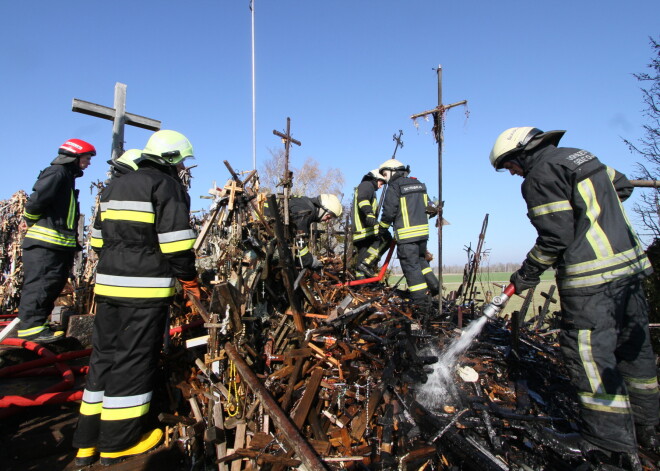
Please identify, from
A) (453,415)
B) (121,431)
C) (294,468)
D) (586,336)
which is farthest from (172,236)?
(586,336)

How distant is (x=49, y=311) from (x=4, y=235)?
11.8ft

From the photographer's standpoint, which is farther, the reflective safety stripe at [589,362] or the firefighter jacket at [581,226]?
the firefighter jacket at [581,226]

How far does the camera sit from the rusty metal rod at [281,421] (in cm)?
240

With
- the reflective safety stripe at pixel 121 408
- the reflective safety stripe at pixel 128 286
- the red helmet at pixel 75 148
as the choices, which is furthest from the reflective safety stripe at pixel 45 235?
the reflective safety stripe at pixel 121 408

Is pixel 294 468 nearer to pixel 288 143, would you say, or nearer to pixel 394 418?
pixel 394 418

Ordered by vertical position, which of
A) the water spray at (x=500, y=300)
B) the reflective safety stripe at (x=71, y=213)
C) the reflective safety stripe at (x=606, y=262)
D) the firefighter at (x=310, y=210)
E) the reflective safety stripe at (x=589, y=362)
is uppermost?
the firefighter at (x=310, y=210)

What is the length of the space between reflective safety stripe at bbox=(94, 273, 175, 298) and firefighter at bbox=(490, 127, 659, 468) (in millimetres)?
3141

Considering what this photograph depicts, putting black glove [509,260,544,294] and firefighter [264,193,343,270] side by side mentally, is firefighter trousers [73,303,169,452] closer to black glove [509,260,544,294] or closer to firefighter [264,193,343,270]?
black glove [509,260,544,294]

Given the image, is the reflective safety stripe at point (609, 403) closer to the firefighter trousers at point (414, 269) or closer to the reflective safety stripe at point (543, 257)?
the reflective safety stripe at point (543, 257)

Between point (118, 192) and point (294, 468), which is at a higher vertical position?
point (118, 192)

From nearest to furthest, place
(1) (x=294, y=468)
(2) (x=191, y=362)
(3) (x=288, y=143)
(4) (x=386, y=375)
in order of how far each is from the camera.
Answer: (1) (x=294, y=468), (4) (x=386, y=375), (2) (x=191, y=362), (3) (x=288, y=143)

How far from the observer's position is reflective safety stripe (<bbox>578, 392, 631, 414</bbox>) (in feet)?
8.72

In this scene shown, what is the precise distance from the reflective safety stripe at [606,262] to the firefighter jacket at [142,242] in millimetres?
3078

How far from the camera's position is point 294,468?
2.56 meters
